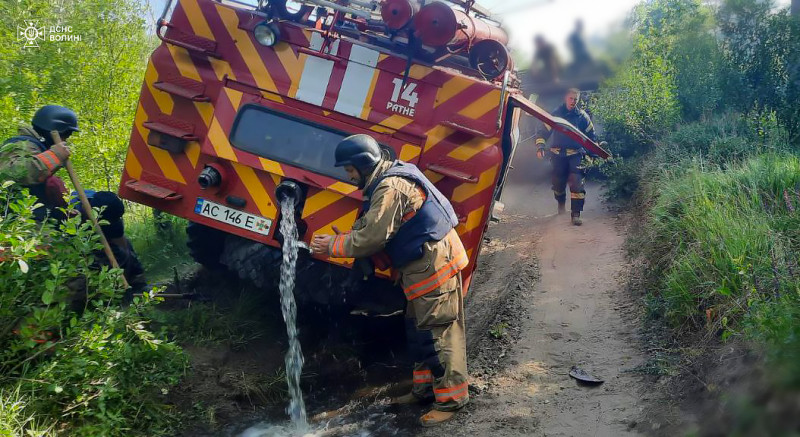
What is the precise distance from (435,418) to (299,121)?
210cm

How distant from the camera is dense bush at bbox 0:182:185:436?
296 cm

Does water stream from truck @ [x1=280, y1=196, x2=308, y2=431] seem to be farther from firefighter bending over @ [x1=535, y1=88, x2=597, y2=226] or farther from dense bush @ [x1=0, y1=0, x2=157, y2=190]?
firefighter bending over @ [x1=535, y1=88, x2=597, y2=226]

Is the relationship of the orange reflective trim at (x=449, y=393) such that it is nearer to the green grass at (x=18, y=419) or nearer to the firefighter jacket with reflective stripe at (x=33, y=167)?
the green grass at (x=18, y=419)

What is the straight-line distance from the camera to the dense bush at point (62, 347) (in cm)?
296

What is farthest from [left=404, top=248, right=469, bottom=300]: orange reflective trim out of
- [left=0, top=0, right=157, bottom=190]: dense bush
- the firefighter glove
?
[left=0, top=0, right=157, bottom=190]: dense bush

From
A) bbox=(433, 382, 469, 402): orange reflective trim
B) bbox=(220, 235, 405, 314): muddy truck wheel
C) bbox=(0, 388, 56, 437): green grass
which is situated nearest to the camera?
bbox=(0, 388, 56, 437): green grass

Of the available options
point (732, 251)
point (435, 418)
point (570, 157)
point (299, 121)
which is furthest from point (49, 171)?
point (570, 157)

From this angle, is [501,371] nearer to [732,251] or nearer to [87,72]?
[732,251]

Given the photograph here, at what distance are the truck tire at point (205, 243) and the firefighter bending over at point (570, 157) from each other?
4904mm

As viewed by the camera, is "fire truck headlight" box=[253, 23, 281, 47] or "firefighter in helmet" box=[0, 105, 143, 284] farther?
"fire truck headlight" box=[253, 23, 281, 47]

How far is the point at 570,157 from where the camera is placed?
8344 mm

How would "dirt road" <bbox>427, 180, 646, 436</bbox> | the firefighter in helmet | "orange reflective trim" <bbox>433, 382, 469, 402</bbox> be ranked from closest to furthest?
"dirt road" <bbox>427, 180, 646, 436</bbox>, the firefighter in helmet, "orange reflective trim" <bbox>433, 382, 469, 402</bbox>

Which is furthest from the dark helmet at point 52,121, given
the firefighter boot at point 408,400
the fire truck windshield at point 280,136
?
the firefighter boot at point 408,400

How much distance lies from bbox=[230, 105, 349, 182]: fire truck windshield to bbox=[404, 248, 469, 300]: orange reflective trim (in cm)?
97
